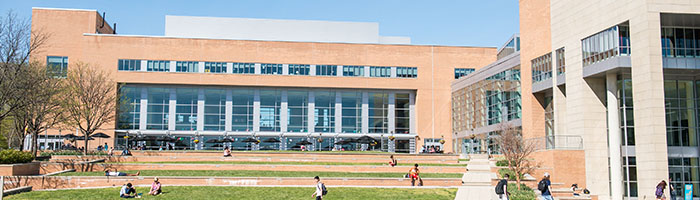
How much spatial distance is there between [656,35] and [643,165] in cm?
629

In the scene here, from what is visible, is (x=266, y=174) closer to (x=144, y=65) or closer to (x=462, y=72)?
(x=144, y=65)

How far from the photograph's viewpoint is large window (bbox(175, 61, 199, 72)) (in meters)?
62.1

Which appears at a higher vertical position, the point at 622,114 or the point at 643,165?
the point at 622,114

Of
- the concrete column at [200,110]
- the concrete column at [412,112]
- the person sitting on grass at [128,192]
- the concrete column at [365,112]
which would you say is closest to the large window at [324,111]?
the concrete column at [365,112]

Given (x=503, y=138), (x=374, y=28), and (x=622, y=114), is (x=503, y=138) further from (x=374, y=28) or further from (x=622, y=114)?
(x=374, y=28)

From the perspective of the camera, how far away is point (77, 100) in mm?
46219

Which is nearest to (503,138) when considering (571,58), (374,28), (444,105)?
(571,58)

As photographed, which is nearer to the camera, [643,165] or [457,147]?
[643,165]

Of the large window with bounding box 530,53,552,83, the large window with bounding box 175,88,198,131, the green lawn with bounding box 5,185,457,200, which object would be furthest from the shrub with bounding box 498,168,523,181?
the large window with bounding box 175,88,198,131

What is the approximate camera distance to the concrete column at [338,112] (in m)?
64.6

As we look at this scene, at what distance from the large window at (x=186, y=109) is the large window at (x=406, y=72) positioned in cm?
2080

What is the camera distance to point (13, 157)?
3038 cm

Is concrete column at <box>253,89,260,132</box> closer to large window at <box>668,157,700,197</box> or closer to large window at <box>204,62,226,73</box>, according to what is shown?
large window at <box>204,62,226,73</box>

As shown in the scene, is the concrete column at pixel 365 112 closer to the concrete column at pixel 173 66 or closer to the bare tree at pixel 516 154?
the concrete column at pixel 173 66
